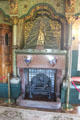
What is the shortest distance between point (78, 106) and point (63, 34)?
2.72 m

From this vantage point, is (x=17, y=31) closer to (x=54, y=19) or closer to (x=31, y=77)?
(x=54, y=19)

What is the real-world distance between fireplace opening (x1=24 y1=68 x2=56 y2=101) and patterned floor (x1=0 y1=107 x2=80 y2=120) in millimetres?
834

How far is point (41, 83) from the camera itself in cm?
463

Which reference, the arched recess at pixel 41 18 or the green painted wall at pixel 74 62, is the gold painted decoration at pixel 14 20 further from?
the green painted wall at pixel 74 62

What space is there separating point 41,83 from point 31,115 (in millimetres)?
1379

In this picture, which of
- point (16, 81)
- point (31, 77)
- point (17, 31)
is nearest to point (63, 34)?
point (17, 31)

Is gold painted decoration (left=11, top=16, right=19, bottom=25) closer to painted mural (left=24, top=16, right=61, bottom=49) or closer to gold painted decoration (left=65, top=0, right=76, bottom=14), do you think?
painted mural (left=24, top=16, right=61, bottom=49)

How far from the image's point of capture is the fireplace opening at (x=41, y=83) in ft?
15.0

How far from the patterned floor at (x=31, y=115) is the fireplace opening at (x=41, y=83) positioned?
2.74 feet

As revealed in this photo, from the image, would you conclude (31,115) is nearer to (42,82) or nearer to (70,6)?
(42,82)

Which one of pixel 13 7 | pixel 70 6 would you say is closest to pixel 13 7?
pixel 13 7

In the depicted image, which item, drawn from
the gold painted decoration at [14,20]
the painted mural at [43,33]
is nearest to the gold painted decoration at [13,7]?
the gold painted decoration at [14,20]

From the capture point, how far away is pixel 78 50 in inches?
187

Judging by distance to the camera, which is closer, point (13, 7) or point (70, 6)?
point (70, 6)
